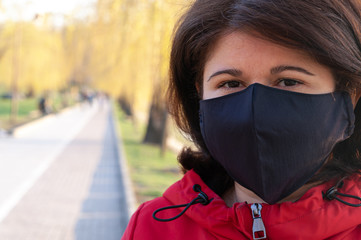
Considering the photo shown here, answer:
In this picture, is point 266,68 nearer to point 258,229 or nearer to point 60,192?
point 258,229

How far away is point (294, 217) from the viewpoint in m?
1.15

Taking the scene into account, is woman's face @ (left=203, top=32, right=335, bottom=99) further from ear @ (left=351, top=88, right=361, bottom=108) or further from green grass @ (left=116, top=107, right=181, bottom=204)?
green grass @ (left=116, top=107, right=181, bottom=204)

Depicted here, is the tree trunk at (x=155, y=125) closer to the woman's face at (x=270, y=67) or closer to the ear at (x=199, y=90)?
the ear at (x=199, y=90)

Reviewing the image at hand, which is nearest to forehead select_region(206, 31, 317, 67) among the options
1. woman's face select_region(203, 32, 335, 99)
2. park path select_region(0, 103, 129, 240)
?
woman's face select_region(203, 32, 335, 99)

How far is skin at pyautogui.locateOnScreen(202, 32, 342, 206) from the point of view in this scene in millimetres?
1190

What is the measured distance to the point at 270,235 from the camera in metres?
1.16

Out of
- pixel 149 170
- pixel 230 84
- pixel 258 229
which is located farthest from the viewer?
pixel 149 170

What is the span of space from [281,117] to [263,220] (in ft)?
0.90

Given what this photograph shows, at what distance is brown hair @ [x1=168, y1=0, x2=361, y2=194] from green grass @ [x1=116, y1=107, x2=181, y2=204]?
608 cm

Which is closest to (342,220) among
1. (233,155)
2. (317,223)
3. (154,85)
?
(317,223)

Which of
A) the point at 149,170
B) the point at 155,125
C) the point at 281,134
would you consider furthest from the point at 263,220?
the point at 155,125

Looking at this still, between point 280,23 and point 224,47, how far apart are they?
0.17 m

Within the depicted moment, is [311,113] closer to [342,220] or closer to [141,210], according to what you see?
[342,220]

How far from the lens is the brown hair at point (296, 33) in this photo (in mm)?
1179
